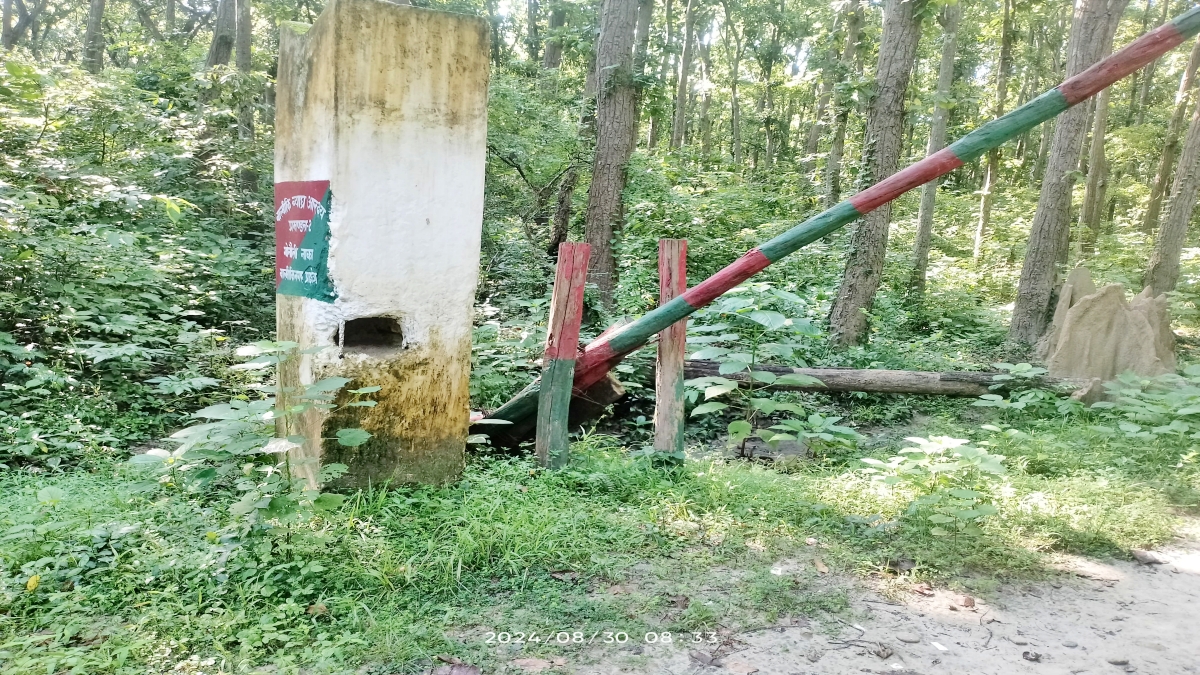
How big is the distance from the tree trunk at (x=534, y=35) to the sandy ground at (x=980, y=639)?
897 inches

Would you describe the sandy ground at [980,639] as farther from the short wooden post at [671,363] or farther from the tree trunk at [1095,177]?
the tree trunk at [1095,177]

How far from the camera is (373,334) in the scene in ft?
13.0

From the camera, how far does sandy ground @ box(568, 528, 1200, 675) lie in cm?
245

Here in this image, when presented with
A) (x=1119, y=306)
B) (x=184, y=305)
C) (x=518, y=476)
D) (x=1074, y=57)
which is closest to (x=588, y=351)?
(x=518, y=476)

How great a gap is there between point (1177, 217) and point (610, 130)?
8.64 meters

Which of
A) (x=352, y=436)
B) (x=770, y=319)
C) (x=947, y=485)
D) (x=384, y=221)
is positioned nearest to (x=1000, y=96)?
(x=770, y=319)

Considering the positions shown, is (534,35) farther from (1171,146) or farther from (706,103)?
(1171,146)

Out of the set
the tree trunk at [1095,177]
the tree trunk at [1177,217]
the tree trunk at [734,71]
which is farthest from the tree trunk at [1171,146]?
the tree trunk at [734,71]

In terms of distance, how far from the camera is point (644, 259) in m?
8.72

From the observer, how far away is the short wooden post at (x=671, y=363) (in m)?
4.64

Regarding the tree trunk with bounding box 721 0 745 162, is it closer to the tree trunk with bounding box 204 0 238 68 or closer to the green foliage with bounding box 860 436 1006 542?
the tree trunk with bounding box 204 0 238 68
